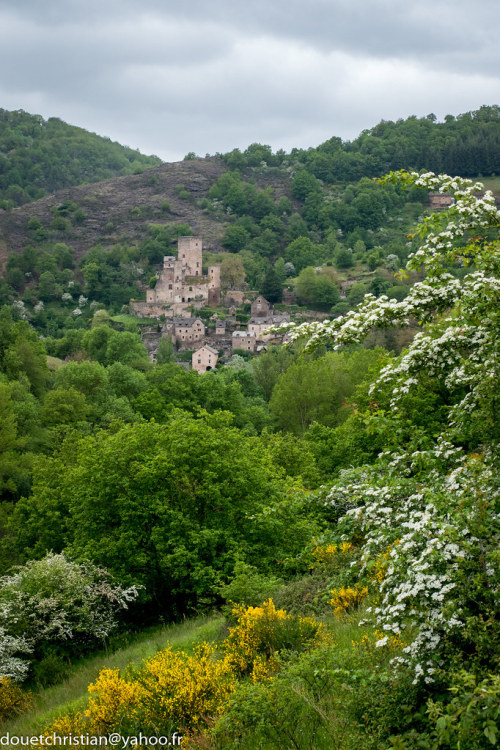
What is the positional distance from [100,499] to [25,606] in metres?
4.59

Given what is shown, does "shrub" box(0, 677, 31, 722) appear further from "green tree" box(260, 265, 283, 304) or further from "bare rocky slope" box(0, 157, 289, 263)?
"bare rocky slope" box(0, 157, 289, 263)

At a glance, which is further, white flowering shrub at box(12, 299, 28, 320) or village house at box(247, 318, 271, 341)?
white flowering shrub at box(12, 299, 28, 320)

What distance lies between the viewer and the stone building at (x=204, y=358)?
10312cm

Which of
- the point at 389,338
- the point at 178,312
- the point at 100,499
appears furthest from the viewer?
the point at 178,312

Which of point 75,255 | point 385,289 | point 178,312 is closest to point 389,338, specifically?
point 385,289

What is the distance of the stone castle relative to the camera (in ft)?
437

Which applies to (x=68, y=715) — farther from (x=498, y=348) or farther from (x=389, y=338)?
(x=389, y=338)

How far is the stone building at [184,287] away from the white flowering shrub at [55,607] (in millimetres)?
114746

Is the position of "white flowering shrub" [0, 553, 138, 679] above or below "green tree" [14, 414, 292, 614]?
below

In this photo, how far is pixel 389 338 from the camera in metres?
78.6

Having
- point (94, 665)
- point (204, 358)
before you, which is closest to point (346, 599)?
point (94, 665)

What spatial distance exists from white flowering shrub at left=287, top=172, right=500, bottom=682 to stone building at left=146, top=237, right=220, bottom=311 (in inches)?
4866

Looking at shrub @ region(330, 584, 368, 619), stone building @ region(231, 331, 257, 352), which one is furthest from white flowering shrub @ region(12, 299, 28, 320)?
shrub @ region(330, 584, 368, 619)

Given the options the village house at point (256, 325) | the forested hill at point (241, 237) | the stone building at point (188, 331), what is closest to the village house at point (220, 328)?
the stone building at point (188, 331)
